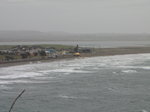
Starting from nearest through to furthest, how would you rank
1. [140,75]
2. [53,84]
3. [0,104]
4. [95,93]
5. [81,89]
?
[0,104] → [95,93] → [81,89] → [53,84] → [140,75]

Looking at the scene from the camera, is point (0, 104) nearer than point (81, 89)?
Yes

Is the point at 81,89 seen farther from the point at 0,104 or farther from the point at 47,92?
the point at 0,104

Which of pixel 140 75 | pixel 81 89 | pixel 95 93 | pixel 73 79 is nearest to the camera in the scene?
pixel 95 93

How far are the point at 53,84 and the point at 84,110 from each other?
1109 cm

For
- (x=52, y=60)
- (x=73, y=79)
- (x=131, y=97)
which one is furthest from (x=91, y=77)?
(x=52, y=60)

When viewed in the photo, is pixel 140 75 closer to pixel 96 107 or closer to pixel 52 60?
pixel 96 107

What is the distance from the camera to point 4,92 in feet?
97.9

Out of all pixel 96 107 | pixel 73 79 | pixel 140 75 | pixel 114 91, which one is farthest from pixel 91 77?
pixel 96 107

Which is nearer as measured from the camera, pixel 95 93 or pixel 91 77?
pixel 95 93

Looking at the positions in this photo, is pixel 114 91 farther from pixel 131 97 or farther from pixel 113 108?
pixel 113 108

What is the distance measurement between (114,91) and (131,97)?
110 inches

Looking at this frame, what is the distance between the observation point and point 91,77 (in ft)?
129

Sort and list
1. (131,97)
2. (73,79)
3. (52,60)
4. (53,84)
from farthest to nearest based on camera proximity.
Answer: (52,60) → (73,79) → (53,84) → (131,97)

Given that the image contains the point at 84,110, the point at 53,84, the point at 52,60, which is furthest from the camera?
the point at 52,60
